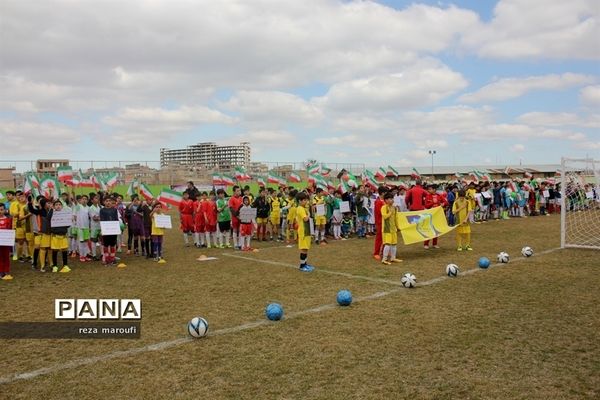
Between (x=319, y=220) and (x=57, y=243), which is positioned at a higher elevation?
(x=319, y=220)

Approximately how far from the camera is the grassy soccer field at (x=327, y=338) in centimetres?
511

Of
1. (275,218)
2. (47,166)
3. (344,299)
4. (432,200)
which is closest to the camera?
(344,299)

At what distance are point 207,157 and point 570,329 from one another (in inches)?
5726

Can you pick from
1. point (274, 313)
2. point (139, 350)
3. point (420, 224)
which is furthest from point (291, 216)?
point (139, 350)

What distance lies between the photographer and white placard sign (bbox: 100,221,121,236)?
522 inches

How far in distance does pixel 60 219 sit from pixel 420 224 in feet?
34.3

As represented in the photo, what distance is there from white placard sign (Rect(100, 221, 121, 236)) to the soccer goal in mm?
14269

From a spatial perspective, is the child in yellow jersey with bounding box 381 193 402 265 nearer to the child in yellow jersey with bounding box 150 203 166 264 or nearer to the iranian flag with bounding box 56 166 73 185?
the child in yellow jersey with bounding box 150 203 166 264

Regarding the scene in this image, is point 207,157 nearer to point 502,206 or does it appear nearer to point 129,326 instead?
point 502,206

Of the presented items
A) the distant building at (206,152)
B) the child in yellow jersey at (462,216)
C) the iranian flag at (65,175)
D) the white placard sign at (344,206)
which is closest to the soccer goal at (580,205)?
the child in yellow jersey at (462,216)

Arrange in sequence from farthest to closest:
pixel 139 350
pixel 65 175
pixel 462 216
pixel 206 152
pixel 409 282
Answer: pixel 206 152
pixel 65 175
pixel 462 216
pixel 409 282
pixel 139 350

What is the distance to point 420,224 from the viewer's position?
47.7 feet

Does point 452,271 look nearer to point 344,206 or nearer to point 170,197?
point 344,206

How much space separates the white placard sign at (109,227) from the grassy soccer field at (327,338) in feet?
4.94
